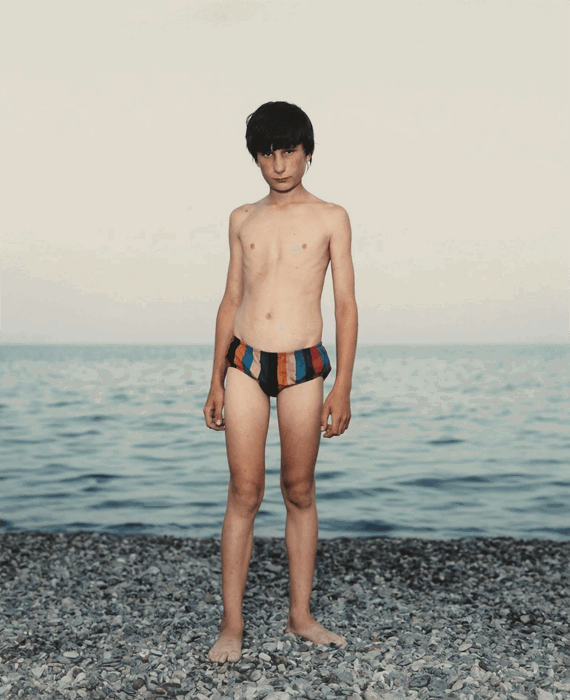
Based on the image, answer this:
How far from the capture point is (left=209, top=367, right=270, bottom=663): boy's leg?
14.3ft

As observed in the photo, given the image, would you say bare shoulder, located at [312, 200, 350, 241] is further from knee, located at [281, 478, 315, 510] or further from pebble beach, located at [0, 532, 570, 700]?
pebble beach, located at [0, 532, 570, 700]

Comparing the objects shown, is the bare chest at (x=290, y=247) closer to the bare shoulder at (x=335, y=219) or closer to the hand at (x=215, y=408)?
the bare shoulder at (x=335, y=219)

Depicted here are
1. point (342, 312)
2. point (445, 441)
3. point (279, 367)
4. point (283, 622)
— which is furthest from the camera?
point (445, 441)

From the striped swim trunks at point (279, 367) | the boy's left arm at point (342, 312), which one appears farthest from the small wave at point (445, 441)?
the striped swim trunks at point (279, 367)

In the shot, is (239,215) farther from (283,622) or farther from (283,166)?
(283,622)

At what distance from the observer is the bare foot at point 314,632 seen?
4.65 metres

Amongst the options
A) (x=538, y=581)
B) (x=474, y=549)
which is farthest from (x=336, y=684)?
(x=474, y=549)

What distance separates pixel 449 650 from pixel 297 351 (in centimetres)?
206

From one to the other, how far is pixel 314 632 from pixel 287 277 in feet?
7.16

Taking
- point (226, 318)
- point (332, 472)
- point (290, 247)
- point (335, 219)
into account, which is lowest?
point (332, 472)

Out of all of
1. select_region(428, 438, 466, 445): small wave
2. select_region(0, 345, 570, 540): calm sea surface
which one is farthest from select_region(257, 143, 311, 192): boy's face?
select_region(428, 438, 466, 445): small wave

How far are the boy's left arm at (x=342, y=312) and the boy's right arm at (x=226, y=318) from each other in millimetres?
590

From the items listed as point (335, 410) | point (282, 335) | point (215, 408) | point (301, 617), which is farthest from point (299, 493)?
point (282, 335)

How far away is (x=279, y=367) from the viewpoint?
4324mm
